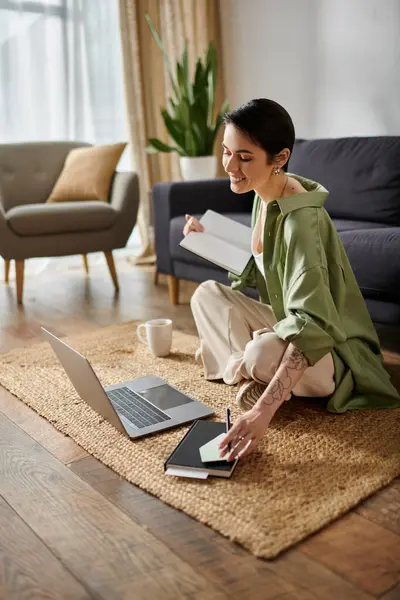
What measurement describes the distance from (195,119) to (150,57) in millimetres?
870

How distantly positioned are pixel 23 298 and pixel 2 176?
735mm

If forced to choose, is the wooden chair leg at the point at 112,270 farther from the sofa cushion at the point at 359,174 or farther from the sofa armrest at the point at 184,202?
the sofa cushion at the point at 359,174

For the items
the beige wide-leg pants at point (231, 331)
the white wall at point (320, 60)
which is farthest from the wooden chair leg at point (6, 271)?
the beige wide-leg pants at point (231, 331)

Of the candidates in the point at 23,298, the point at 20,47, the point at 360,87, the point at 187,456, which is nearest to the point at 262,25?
the point at 360,87

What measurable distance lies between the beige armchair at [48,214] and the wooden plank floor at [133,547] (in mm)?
1663

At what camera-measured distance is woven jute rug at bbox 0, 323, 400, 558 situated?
3.91 ft

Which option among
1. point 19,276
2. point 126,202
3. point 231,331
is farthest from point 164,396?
point 126,202

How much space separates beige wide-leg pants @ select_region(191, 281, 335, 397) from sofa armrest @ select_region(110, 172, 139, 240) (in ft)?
4.87

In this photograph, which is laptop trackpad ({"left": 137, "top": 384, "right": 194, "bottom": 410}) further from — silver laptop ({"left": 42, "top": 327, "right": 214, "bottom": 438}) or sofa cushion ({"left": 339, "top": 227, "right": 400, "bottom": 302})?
sofa cushion ({"left": 339, "top": 227, "right": 400, "bottom": 302})

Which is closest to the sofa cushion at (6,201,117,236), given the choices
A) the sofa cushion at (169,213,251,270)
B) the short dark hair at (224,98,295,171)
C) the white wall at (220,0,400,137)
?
the sofa cushion at (169,213,251,270)

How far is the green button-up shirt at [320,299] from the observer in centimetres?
141

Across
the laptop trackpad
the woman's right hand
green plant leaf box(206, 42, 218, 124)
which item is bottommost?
the laptop trackpad

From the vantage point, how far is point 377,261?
203 cm

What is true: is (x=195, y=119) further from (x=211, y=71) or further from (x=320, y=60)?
(x=320, y=60)
